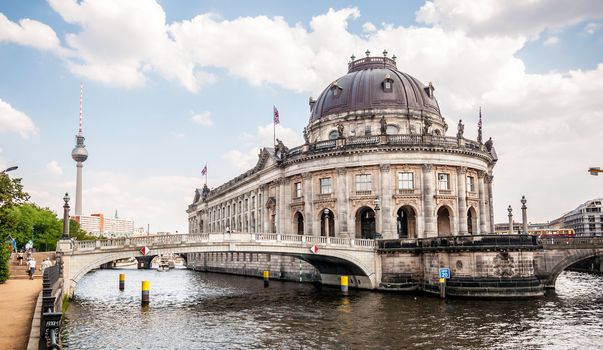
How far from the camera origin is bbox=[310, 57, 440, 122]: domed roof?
67750mm

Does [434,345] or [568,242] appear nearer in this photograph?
[434,345]

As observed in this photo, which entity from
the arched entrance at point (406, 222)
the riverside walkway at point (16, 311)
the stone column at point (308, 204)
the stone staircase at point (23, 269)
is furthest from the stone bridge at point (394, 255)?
the arched entrance at point (406, 222)

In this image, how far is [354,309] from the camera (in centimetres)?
3838

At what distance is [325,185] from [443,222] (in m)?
14.2

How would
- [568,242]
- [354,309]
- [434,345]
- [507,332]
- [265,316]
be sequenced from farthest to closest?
1. [568,242]
2. [354,309]
3. [265,316]
4. [507,332]
5. [434,345]

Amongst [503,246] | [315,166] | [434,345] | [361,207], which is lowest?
[434,345]

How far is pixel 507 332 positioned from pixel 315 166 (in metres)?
34.2

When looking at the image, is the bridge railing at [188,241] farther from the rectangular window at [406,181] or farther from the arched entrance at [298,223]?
the arched entrance at [298,223]

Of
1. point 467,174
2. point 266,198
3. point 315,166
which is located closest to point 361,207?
point 315,166

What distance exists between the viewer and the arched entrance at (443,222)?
62250mm

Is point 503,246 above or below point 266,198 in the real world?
below

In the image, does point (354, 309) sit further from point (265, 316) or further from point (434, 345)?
point (434, 345)

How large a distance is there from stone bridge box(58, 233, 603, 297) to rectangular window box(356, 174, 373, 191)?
8.95 meters

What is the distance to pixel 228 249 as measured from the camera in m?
45.3
